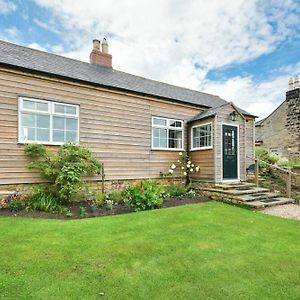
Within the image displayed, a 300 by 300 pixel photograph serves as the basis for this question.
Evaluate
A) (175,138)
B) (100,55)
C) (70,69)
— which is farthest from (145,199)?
(100,55)

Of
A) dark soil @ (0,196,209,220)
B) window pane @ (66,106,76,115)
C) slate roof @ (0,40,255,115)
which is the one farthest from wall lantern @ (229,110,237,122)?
window pane @ (66,106,76,115)

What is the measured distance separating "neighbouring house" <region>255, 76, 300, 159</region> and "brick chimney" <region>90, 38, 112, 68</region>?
15.1 metres

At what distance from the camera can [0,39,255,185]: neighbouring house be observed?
743 cm

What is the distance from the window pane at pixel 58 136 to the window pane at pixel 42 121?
35cm

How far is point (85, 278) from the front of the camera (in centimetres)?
293

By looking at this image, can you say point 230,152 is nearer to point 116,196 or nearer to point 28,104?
point 116,196

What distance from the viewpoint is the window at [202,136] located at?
409 inches

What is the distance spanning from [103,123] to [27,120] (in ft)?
8.87

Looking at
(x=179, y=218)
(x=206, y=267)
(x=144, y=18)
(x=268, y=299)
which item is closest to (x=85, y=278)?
(x=206, y=267)

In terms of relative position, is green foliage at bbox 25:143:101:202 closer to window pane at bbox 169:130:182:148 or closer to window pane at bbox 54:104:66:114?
window pane at bbox 54:104:66:114

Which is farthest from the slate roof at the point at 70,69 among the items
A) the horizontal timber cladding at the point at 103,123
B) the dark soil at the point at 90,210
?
the dark soil at the point at 90,210

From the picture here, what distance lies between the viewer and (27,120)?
761 cm

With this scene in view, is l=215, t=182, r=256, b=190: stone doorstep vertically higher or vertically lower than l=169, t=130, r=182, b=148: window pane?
lower

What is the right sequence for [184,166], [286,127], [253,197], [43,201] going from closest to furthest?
[43,201]
[253,197]
[184,166]
[286,127]
